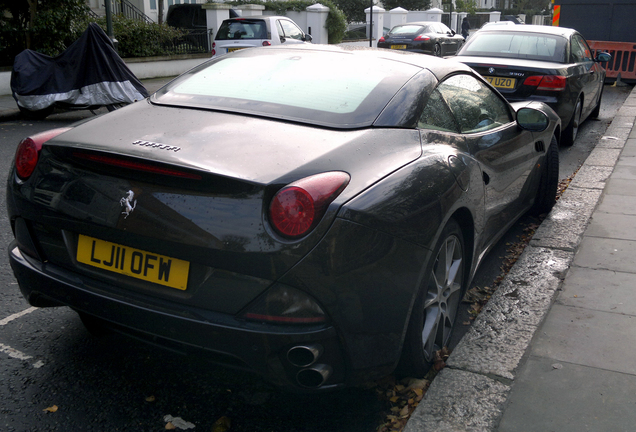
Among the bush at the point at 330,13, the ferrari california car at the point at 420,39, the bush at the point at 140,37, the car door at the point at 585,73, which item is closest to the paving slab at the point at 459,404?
the car door at the point at 585,73

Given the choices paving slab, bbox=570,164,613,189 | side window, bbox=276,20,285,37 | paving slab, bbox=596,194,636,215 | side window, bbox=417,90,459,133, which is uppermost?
side window, bbox=276,20,285,37

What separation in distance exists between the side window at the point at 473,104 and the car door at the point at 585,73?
482 cm

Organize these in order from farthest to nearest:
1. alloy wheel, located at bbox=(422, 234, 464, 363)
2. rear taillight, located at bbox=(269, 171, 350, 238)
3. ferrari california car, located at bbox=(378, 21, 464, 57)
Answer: ferrari california car, located at bbox=(378, 21, 464, 57) → alloy wheel, located at bbox=(422, 234, 464, 363) → rear taillight, located at bbox=(269, 171, 350, 238)

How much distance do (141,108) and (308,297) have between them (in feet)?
4.79

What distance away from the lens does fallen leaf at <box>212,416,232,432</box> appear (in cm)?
255

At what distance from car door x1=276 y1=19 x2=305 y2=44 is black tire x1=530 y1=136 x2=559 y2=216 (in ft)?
41.1

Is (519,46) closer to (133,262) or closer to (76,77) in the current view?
(76,77)

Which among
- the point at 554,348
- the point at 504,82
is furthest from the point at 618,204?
the point at 554,348

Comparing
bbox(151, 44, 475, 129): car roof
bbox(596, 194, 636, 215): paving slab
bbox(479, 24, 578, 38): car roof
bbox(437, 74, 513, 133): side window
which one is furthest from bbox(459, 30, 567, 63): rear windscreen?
bbox(151, 44, 475, 129): car roof

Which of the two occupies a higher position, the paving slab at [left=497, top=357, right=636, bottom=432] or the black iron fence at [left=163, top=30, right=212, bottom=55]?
the black iron fence at [left=163, top=30, right=212, bottom=55]

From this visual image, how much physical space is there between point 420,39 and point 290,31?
7.65 m

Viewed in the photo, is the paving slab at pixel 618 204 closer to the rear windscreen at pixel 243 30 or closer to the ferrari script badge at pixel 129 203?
the ferrari script badge at pixel 129 203

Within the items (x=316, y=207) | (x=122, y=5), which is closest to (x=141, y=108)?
(x=316, y=207)

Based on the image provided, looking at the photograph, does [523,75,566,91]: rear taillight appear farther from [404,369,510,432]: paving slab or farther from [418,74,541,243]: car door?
[404,369,510,432]: paving slab
